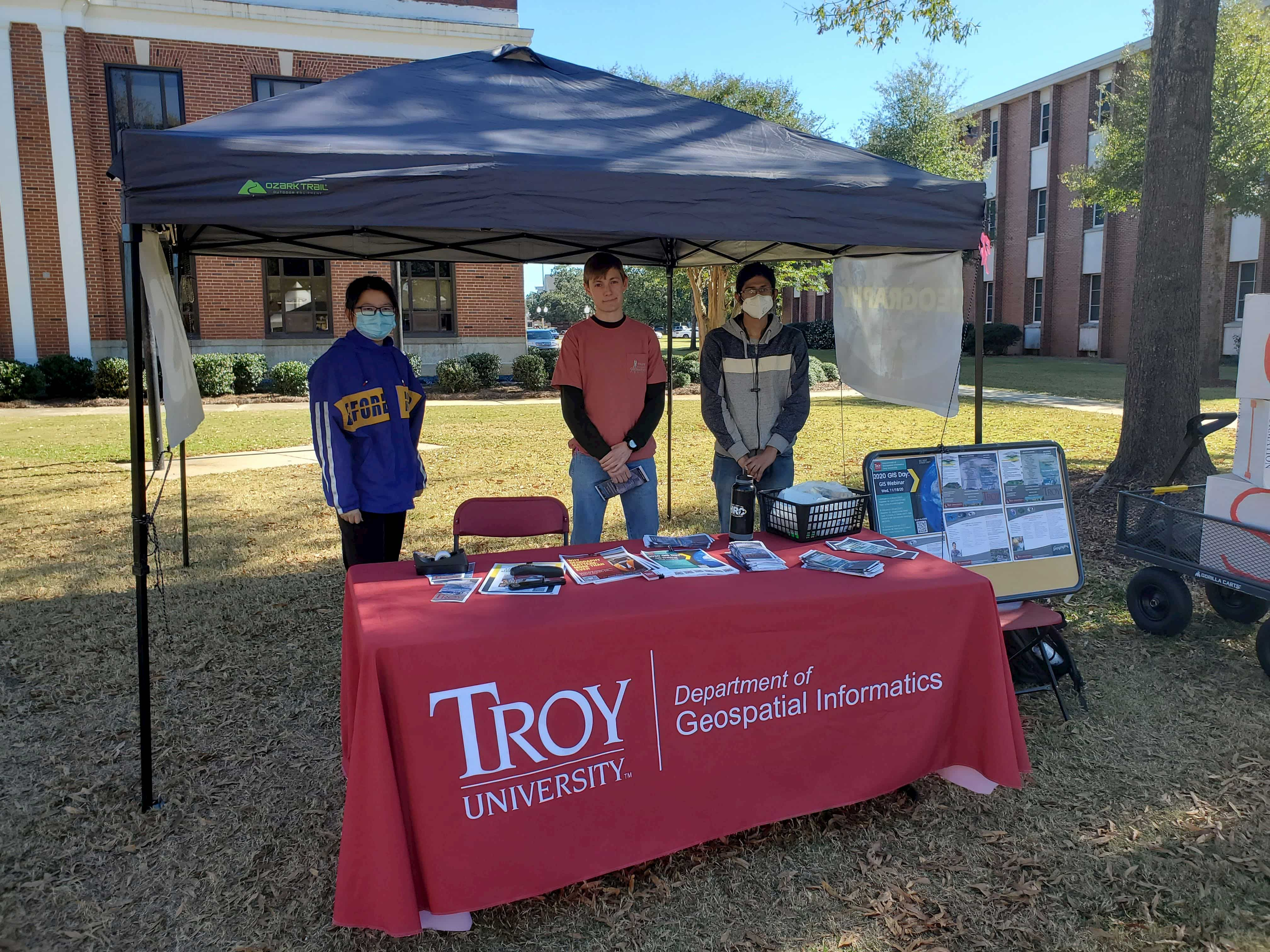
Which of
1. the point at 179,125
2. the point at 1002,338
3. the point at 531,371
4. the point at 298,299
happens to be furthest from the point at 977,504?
the point at 1002,338

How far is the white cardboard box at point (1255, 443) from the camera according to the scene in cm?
398

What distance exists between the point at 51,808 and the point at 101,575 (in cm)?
312

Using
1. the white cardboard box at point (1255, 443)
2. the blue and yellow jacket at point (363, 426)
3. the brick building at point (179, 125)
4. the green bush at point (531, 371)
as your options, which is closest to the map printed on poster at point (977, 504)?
the white cardboard box at point (1255, 443)

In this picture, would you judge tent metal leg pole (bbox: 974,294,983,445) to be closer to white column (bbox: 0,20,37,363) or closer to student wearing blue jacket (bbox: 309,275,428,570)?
student wearing blue jacket (bbox: 309,275,428,570)

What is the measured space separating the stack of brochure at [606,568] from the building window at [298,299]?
19035mm

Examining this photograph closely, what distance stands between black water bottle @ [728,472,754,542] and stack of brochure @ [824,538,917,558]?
0.31 metres

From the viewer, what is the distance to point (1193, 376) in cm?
740

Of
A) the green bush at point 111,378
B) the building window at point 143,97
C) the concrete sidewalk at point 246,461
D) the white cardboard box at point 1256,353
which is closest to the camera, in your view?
the white cardboard box at point 1256,353

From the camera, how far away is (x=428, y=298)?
2073 cm

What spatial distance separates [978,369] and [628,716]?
8.88 ft

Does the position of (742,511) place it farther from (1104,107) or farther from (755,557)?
(1104,107)

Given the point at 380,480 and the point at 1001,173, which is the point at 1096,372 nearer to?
the point at 1001,173

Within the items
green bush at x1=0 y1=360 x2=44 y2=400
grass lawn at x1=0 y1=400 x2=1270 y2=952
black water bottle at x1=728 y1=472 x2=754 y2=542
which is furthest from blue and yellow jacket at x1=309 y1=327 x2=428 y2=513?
green bush at x1=0 y1=360 x2=44 y2=400

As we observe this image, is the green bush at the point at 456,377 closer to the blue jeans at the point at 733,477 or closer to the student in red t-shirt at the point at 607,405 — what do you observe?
the blue jeans at the point at 733,477
